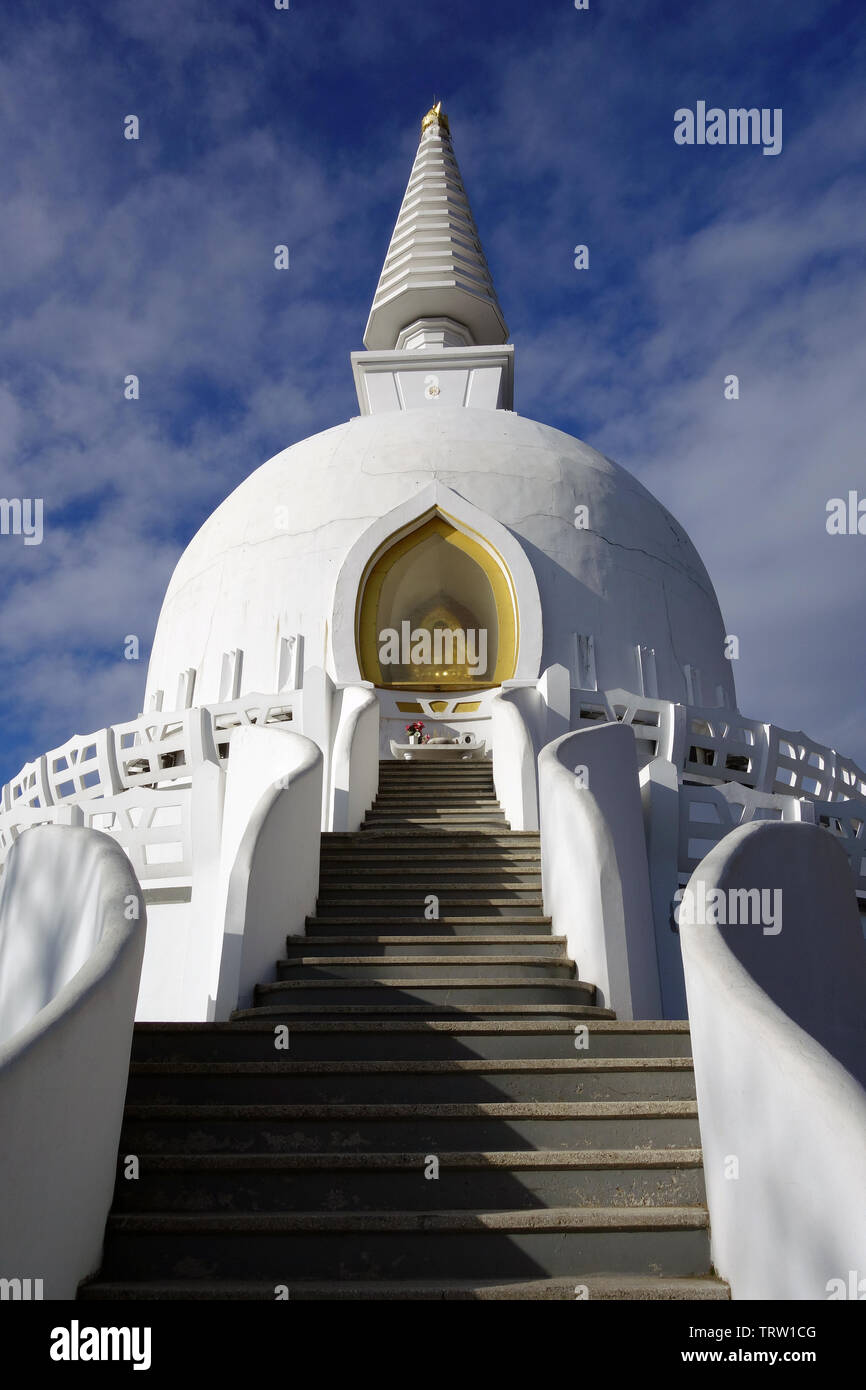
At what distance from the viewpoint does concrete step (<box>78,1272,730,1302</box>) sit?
3.57 m

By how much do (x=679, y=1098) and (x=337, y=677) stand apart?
933cm

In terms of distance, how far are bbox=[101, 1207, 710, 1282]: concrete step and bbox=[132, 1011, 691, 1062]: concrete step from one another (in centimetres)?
116

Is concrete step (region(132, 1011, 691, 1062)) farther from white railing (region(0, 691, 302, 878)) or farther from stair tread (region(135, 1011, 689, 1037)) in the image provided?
white railing (region(0, 691, 302, 878))

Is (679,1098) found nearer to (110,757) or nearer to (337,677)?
(110,757)

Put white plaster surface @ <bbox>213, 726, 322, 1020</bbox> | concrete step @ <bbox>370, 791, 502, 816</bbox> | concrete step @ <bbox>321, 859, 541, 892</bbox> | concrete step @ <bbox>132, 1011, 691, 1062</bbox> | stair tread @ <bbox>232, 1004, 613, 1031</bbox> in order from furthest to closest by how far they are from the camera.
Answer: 1. concrete step @ <bbox>370, 791, 502, 816</bbox>
2. concrete step @ <bbox>321, 859, 541, 892</bbox>
3. white plaster surface @ <bbox>213, 726, 322, 1020</bbox>
4. stair tread @ <bbox>232, 1004, 613, 1031</bbox>
5. concrete step @ <bbox>132, 1011, 691, 1062</bbox>

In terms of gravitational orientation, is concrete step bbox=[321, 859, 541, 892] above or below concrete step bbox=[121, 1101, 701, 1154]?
above

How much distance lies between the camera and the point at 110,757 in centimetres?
1038

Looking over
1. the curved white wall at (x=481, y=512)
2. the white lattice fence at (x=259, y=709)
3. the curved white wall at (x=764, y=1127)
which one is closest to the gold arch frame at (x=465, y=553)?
the curved white wall at (x=481, y=512)

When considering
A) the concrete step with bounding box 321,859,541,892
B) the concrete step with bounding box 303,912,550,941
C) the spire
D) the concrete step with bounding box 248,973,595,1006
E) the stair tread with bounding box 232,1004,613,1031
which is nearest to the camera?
the stair tread with bounding box 232,1004,613,1031

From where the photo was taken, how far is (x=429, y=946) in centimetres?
657

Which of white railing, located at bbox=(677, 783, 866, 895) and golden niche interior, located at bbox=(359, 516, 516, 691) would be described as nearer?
white railing, located at bbox=(677, 783, 866, 895)

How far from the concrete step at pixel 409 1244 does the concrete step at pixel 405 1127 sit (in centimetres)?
49

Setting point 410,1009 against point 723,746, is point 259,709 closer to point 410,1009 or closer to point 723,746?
point 723,746

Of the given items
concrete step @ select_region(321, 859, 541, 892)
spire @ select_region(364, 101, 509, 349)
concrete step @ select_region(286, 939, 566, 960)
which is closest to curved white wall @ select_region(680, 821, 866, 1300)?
concrete step @ select_region(286, 939, 566, 960)
